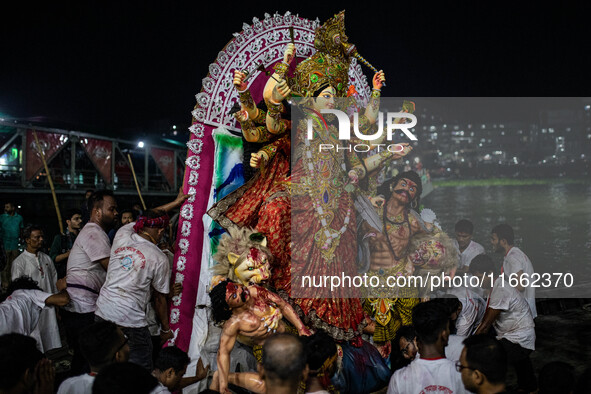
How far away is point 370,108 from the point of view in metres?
4.79

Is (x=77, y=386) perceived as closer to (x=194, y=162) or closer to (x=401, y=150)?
(x=194, y=162)

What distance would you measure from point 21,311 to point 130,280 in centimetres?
82

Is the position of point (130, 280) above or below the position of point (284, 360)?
above

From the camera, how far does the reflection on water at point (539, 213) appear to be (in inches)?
278

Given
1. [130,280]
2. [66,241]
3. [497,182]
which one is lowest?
[130,280]

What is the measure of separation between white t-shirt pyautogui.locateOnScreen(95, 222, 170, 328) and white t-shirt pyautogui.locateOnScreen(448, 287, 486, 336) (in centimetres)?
284

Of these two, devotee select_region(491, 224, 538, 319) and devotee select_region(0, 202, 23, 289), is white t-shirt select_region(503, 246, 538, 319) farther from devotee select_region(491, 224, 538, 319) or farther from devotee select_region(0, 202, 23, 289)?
devotee select_region(0, 202, 23, 289)

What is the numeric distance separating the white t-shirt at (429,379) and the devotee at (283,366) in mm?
778

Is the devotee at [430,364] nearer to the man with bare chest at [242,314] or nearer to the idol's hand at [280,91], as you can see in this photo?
the man with bare chest at [242,314]

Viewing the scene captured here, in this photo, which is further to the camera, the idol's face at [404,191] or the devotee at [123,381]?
the idol's face at [404,191]

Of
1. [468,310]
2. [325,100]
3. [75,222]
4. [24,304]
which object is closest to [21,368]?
[24,304]

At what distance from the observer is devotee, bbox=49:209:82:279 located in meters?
6.42

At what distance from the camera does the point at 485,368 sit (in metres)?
A: 2.47

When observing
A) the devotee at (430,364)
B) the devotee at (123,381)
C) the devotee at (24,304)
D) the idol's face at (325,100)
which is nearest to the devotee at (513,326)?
the devotee at (430,364)
